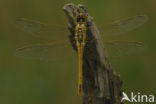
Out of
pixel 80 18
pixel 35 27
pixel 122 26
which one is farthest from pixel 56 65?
pixel 80 18

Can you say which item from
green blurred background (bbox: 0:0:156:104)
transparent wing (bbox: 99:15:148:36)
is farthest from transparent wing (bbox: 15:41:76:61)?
green blurred background (bbox: 0:0:156:104)

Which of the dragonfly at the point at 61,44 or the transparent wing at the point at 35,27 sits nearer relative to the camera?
the dragonfly at the point at 61,44

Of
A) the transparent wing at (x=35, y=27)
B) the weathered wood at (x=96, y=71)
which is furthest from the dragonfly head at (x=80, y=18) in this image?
the transparent wing at (x=35, y=27)

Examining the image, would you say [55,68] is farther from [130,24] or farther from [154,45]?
[130,24]

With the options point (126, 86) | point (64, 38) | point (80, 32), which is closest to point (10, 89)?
point (126, 86)

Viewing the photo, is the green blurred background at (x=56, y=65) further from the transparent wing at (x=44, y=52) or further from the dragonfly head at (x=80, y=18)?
the dragonfly head at (x=80, y=18)

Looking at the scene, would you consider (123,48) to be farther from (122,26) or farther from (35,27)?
(35,27)
